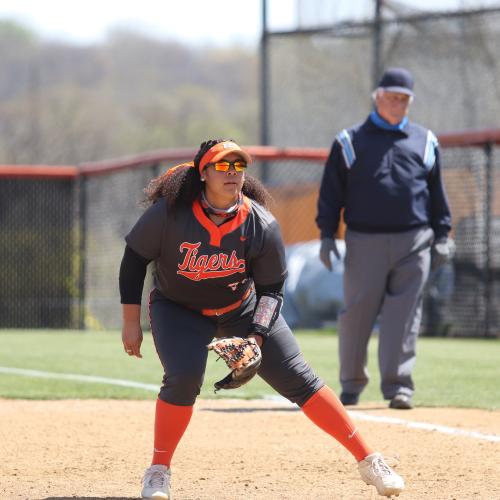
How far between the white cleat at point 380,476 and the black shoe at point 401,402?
2679 mm

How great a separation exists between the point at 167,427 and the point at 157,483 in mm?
247

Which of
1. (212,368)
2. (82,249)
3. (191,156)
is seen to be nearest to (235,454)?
(212,368)

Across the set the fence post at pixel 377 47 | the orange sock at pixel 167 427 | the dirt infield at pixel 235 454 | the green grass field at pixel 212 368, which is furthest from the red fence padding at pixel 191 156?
the orange sock at pixel 167 427

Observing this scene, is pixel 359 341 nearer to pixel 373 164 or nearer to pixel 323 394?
pixel 373 164

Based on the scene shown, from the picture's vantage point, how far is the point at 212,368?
1041 cm

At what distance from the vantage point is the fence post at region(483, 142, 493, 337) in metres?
13.3

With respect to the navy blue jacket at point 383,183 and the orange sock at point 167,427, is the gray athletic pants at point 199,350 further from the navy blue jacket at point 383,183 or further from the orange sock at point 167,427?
the navy blue jacket at point 383,183

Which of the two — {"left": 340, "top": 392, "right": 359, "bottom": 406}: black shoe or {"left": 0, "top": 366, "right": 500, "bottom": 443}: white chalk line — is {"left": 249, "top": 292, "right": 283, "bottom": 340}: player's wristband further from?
{"left": 340, "top": 392, "right": 359, "bottom": 406}: black shoe

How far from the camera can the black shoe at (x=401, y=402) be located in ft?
25.9

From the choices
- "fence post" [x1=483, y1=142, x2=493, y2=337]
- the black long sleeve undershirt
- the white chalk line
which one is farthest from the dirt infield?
"fence post" [x1=483, y1=142, x2=493, y2=337]

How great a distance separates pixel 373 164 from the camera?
26.2 feet

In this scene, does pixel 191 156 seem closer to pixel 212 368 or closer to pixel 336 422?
pixel 212 368

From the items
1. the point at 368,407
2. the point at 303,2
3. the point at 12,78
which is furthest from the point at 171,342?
the point at 12,78

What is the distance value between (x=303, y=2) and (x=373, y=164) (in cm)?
1001
